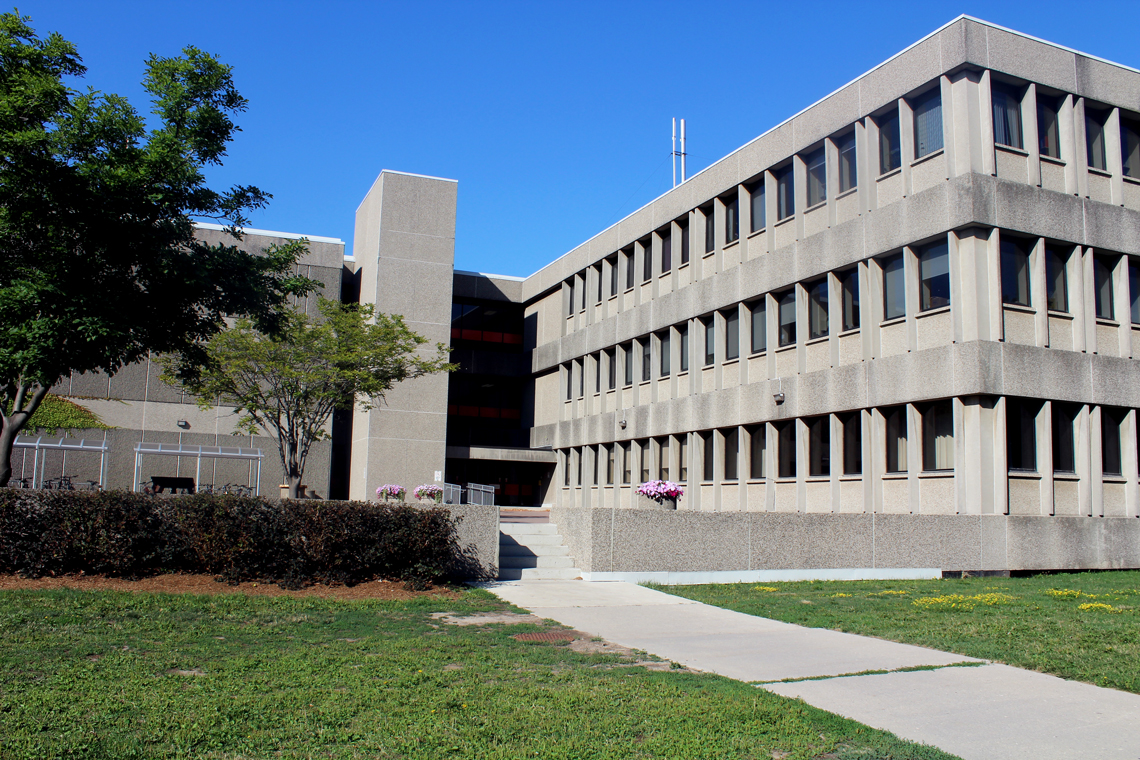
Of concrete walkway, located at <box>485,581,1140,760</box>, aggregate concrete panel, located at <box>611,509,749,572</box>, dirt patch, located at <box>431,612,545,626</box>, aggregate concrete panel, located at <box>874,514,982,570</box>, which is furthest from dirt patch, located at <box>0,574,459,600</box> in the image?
aggregate concrete panel, located at <box>874,514,982,570</box>

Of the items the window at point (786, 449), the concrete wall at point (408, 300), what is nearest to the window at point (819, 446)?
the window at point (786, 449)

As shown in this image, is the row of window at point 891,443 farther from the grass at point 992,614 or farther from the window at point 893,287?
the grass at point 992,614

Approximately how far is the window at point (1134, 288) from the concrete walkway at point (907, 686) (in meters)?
16.3

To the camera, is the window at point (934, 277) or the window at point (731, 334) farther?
the window at point (731, 334)

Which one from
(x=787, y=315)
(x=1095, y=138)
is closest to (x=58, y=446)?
(x=787, y=315)

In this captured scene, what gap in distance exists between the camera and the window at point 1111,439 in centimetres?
2180

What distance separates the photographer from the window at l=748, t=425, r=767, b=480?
27234mm

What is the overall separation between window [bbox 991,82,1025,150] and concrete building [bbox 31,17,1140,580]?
0.09 metres

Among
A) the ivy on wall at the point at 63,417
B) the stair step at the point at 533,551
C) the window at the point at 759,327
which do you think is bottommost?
the stair step at the point at 533,551

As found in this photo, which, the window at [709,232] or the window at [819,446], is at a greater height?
the window at [709,232]

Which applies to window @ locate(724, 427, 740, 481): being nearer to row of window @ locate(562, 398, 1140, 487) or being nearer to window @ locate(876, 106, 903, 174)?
row of window @ locate(562, 398, 1140, 487)

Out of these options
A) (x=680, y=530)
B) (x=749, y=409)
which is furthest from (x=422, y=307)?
(x=680, y=530)

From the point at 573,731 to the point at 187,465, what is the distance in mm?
31385

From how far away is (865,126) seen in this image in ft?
78.0
